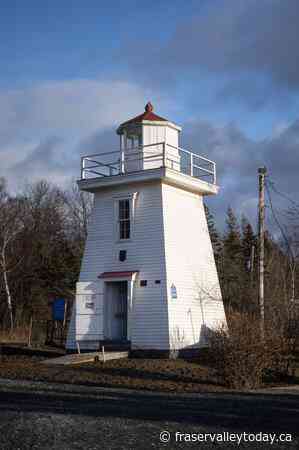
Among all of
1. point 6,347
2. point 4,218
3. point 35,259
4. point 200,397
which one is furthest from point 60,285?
Answer: point 200,397

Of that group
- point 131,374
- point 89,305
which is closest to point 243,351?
point 131,374

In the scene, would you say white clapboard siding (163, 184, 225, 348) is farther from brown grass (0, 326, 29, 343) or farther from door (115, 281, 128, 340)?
brown grass (0, 326, 29, 343)

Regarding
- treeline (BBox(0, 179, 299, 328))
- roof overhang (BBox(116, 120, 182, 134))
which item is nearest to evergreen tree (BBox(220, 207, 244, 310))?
treeline (BBox(0, 179, 299, 328))

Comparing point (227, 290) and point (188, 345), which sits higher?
point (227, 290)

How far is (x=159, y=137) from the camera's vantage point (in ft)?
80.8

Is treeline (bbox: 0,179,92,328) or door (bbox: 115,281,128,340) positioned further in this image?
treeline (bbox: 0,179,92,328)

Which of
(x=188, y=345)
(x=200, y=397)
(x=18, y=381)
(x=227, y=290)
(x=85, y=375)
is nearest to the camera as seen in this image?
(x=200, y=397)

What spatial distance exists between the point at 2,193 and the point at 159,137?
2903 cm

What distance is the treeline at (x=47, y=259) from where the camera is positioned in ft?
135

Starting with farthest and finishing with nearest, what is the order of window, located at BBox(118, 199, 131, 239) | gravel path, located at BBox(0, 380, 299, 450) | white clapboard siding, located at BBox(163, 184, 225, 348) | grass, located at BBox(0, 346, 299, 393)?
1. window, located at BBox(118, 199, 131, 239)
2. white clapboard siding, located at BBox(163, 184, 225, 348)
3. grass, located at BBox(0, 346, 299, 393)
4. gravel path, located at BBox(0, 380, 299, 450)

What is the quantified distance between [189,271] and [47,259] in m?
21.8

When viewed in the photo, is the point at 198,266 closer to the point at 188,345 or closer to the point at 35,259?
the point at 188,345

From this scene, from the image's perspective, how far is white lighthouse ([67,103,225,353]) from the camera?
23297mm

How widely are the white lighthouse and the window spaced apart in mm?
36
